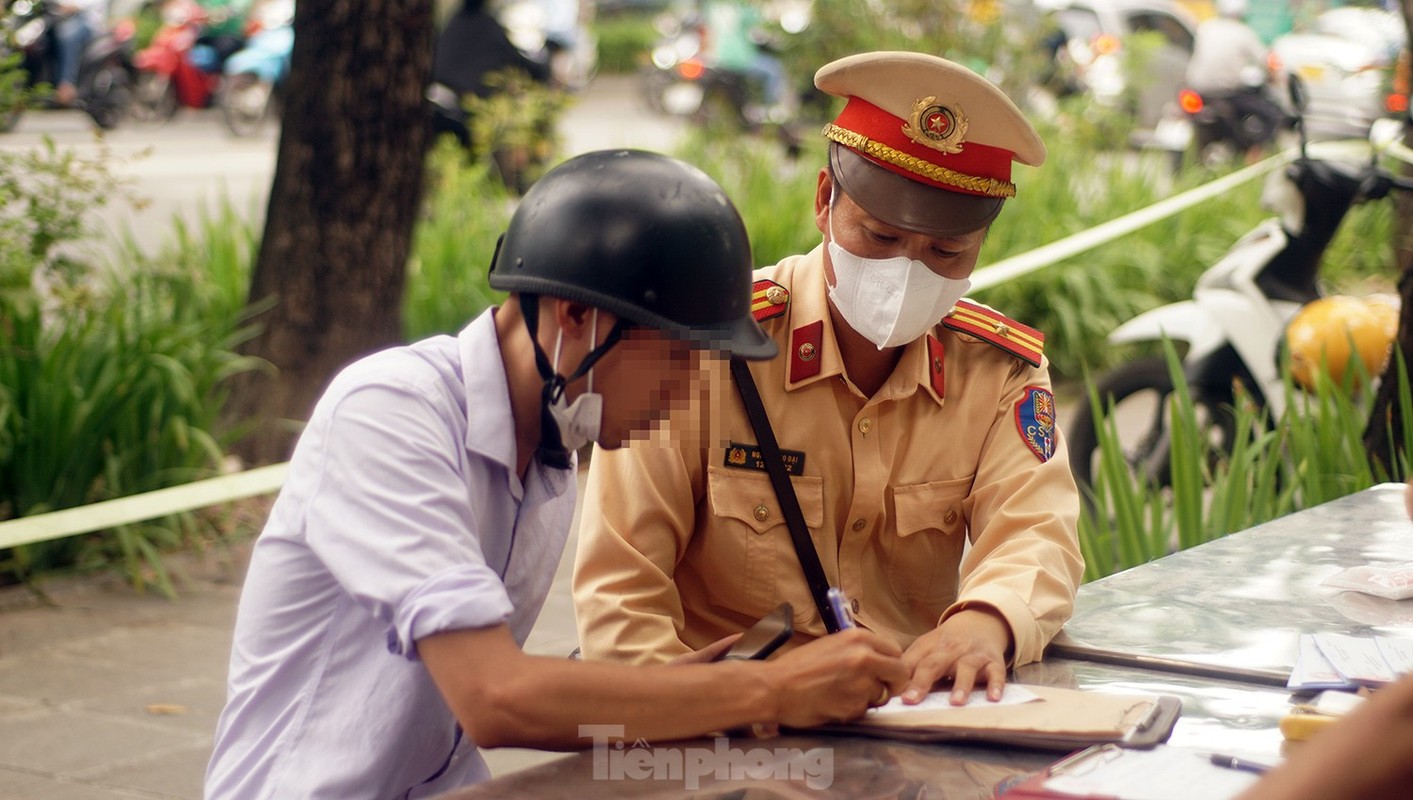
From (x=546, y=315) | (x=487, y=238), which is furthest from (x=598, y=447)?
(x=487, y=238)

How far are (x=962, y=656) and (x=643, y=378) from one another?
586 millimetres

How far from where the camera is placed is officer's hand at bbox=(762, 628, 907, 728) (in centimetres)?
186

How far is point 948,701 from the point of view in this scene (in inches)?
80.3

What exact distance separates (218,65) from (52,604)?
1612cm

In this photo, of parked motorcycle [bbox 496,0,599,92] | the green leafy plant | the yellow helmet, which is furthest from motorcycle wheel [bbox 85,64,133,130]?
the yellow helmet

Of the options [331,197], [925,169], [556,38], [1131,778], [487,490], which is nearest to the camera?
[1131,778]

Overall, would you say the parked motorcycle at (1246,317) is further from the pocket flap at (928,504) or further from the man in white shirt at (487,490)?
the man in white shirt at (487,490)

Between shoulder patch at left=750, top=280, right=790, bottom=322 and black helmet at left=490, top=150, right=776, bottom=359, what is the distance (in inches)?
26.5

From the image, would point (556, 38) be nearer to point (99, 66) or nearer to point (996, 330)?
point (99, 66)

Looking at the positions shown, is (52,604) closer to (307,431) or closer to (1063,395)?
(307,431)

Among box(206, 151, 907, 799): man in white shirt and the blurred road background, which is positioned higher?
box(206, 151, 907, 799): man in white shirt

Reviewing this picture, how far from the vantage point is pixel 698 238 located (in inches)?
75.9

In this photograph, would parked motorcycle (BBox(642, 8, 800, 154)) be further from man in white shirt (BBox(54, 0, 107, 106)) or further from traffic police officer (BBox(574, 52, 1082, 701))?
traffic police officer (BBox(574, 52, 1082, 701))

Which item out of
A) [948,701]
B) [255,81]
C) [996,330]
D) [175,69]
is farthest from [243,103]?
[948,701]
